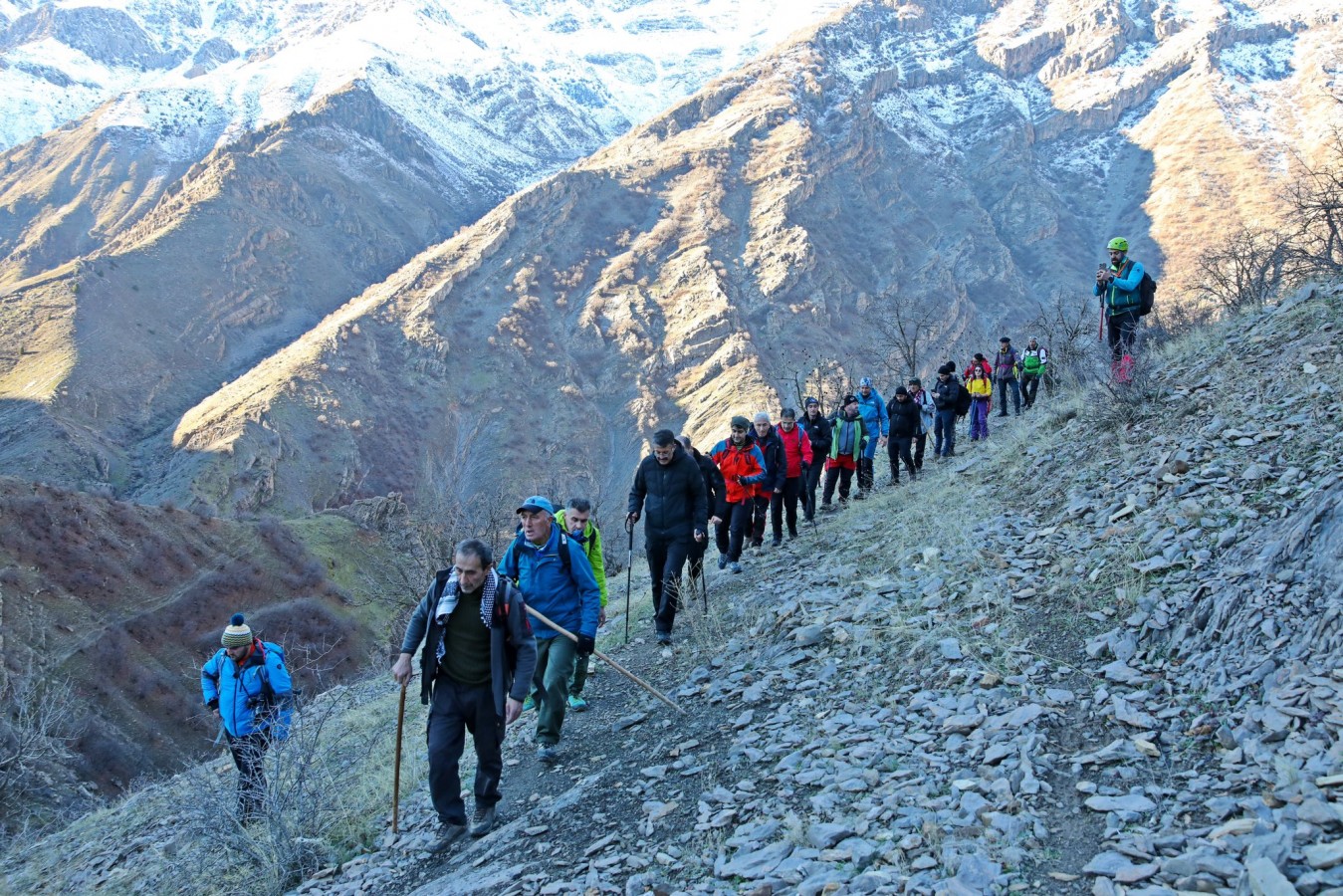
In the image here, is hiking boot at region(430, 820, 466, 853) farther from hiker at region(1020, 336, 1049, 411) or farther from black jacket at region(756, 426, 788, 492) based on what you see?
hiker at region(1020, 336, 1049, 411)

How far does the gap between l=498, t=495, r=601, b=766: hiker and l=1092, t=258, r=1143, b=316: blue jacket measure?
7.70 meters

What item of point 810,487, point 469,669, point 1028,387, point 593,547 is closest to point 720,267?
point 1028,387

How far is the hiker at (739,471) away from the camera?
1108 cm

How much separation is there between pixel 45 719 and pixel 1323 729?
18.4 meters

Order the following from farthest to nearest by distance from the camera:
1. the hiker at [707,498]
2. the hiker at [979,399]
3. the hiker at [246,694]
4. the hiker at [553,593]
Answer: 1. the hiker at [979,399]
2. the hiker at [707,498]
3. the hiker at [246,694]
4. the hiker at [553,593]

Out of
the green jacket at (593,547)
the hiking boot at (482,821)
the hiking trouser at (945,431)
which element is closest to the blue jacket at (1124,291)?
the hiking trouser at (945,431)

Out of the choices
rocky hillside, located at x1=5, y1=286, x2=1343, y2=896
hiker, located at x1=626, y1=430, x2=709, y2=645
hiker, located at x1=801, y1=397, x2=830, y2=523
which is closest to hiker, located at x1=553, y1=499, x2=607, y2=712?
rocky hillside, located at x1=5, y1=286, x2=1343, y2=896

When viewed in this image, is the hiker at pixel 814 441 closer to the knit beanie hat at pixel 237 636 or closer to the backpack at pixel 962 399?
the backpack at pixel 962 399

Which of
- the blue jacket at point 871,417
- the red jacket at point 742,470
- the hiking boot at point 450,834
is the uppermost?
the red jacket at point 742,470

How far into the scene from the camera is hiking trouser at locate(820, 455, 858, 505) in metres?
13.7

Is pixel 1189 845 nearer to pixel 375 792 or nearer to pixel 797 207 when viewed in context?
pixel 375 792

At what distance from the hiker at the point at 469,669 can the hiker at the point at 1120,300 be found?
319 inches

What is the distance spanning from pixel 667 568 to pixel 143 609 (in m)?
32.1

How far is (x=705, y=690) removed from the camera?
24.5 feet
